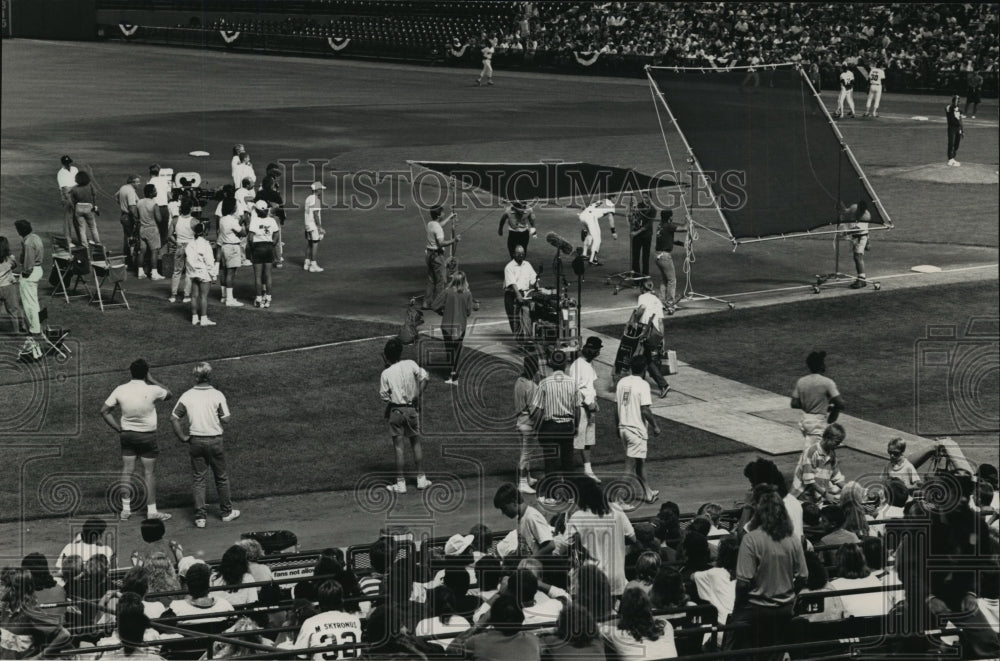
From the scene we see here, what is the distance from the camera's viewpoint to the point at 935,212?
1302 inches

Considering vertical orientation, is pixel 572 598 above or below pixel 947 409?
above

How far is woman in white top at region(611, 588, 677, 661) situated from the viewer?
9.09 m

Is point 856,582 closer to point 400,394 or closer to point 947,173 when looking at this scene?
point 400,394

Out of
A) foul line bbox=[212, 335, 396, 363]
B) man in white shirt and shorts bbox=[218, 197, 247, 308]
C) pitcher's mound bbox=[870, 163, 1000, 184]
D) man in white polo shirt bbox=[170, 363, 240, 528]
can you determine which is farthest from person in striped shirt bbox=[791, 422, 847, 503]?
pitcher's mound bbox=[870, 163, 1000, 184]

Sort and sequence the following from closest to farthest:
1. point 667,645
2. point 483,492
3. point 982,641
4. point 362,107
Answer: point 667,645, point 982,641, point 483,492, point 362,107

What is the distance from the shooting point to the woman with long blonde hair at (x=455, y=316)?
20.1 m

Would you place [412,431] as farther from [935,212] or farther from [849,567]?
[935,212]

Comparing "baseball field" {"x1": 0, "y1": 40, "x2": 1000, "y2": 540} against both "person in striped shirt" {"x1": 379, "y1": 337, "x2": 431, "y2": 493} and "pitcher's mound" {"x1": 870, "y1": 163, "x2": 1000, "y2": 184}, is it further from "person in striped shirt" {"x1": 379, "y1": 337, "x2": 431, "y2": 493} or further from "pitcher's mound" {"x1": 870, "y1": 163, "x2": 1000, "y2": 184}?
"person in striped shirt" {"x1": 379, "y1": 337, "x2": 431, "y2": 493}

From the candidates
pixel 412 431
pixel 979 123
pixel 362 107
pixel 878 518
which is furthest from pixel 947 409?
pixel 362 107

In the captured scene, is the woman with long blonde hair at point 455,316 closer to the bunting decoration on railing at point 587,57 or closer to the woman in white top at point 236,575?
the woman in white top at point 236,575

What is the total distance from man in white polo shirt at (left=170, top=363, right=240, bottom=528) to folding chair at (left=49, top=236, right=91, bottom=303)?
924 cm

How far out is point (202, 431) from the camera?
50.8 feet

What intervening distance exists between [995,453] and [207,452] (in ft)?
35.7

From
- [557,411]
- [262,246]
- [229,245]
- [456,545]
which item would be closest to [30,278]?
[229,245]
